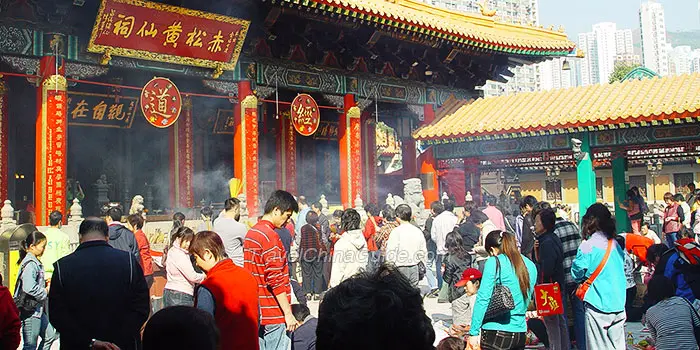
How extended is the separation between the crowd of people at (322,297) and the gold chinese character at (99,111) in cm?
614

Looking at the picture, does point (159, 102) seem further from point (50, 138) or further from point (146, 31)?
point (50, 138)

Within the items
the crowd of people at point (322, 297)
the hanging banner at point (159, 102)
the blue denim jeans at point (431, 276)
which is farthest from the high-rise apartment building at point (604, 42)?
the crowd of people at point (322, 297)

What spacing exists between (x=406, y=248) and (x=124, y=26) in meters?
5.57

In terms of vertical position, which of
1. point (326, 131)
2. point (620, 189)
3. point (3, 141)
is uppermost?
point (326, 131)

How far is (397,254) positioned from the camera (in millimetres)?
7066

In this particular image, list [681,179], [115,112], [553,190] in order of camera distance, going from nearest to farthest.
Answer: [115,112]
[681,179]
[553,190]

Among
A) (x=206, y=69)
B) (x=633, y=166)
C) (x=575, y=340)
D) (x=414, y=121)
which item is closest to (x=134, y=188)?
(x=206, y=69)

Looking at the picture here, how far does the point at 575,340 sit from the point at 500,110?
28.4 ft

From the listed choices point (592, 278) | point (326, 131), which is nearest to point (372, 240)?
point (592, 278)

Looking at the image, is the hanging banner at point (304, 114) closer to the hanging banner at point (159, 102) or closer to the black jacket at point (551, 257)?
the hanging banner at point (159, 102)

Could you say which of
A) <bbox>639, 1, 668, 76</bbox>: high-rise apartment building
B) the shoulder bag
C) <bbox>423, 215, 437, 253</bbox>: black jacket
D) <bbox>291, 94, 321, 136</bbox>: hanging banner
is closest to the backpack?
the shoulder bag

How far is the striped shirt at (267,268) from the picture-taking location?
4.16m

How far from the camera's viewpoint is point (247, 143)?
434 inches

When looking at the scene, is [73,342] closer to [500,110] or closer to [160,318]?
[160,318]
